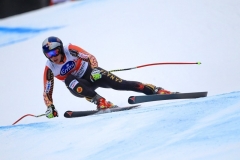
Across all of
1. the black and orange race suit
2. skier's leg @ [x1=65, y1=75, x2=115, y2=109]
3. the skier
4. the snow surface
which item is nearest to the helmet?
the skier

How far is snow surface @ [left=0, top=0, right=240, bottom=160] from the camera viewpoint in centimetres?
508

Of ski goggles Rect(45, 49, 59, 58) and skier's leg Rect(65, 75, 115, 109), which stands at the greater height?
ski goggles Rect(45, 49, 59, 58)

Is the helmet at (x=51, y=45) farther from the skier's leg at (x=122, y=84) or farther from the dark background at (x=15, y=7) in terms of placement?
the dark background at (x=15, y=7)

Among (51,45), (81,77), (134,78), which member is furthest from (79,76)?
(134,78)

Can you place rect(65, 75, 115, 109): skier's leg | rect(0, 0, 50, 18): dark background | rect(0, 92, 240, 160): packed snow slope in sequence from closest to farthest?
rect(0, 92, 240, 160): packed snow slope
rect(65, 75, 115, 109): skier's leg
rect(0, 0, 50, 18): dark background

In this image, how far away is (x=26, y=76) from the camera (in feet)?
27.3

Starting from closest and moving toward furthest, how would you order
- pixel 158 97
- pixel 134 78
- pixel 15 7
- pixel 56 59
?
pixel 158 97 → pixel 56 59 → pixel 134 78 → pixel 15 7

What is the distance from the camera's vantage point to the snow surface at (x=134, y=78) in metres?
5.08

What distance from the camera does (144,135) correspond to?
518cm

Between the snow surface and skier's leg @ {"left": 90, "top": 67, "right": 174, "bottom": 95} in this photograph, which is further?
skier's leg @ {"left": 90, "top": 67, "right": 174, "bottom": 95}

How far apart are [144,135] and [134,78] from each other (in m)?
2.41

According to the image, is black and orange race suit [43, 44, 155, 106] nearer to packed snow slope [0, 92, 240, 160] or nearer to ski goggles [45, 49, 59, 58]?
ski goggles [45, 49, 59, 58]

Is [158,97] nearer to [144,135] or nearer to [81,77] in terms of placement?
[144,135]

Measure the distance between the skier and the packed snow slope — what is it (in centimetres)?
23
